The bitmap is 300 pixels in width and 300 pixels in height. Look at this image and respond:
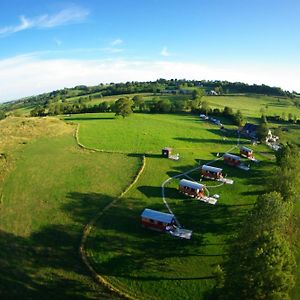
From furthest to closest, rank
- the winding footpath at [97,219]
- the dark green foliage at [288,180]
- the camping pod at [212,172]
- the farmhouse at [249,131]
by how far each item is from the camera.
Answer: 1. the farmhouse at [249,131]
2. the camping pod at [212,172]
3. the dark green foliage at [288,180]
4. the winding footpath at [97,219]

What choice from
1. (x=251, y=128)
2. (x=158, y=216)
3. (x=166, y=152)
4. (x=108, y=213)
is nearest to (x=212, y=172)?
(x=166, y=152)

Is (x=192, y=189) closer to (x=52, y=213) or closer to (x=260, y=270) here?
(x=52, y=213)

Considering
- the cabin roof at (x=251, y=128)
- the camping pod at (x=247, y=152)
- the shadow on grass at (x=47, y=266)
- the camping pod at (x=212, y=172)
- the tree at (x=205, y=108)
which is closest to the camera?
the shadow on grass at (x=47, y=266)

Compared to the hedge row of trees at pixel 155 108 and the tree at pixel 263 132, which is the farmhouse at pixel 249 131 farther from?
the hedge row of trees at pixel 155 108

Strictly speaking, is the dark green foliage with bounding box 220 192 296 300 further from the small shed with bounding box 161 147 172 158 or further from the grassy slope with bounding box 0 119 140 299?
the small shed with bounding box 161 147 172 158

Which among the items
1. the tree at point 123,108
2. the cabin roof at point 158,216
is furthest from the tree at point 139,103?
the cabin roof at point 158,216

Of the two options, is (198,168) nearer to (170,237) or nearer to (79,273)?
(170,237)

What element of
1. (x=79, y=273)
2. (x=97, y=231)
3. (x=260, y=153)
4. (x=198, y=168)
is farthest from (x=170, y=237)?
(x=260, y=153)
